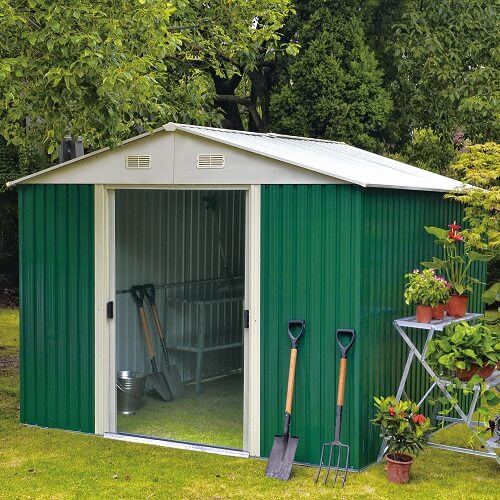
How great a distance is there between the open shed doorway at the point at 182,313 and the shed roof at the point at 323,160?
4.68ft

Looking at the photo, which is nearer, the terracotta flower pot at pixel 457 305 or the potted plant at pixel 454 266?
→ the potted plant at pixel 454 266

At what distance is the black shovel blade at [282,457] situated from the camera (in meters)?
6.53

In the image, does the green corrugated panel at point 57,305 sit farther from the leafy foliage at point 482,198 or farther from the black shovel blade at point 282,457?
the leafy foliage at point 482,198

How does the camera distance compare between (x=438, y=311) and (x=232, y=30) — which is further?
(x=232, y=30)

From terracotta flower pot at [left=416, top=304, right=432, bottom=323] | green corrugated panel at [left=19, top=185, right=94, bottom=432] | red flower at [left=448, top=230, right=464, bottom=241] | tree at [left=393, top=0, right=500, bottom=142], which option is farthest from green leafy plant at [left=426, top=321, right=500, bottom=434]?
tree at [left=393, top=0, right=500, bottom=142]

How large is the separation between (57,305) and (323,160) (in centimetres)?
251

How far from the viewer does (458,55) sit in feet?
38.1

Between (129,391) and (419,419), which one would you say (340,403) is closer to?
(419,419)

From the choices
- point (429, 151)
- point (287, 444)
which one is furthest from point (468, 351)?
point (429, 151)

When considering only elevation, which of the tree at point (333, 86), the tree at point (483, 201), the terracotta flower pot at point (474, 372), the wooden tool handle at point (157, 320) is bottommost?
the terracotta flower pot at point (474, 372)

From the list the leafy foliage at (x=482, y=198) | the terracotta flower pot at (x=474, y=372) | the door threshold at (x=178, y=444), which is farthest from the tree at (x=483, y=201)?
the door threshold at (x=178, y=444)

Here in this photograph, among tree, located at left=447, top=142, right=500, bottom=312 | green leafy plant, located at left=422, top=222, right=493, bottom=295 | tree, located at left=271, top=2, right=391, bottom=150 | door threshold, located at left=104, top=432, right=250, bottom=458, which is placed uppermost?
tree, located at left=271, top=2, right=391, bottom=150

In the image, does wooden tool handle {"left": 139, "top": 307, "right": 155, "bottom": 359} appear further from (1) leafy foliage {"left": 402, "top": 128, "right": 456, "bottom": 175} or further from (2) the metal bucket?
(1) leafy foliage {"left": 402, "top": 128, "right": 456, "bottom": 175}

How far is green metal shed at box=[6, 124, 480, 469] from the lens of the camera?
6.66 m
